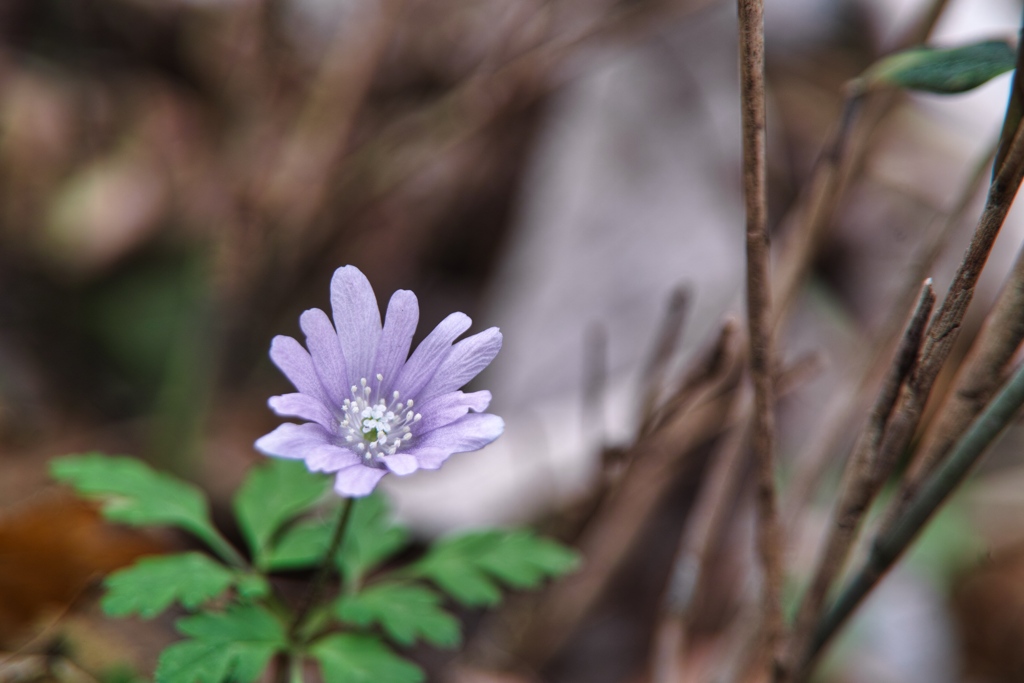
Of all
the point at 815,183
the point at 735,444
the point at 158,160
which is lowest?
the point at 735,444

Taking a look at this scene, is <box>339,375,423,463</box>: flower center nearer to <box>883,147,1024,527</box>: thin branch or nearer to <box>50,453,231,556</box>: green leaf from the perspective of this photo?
<box>50,453,231,556</box>: green leaf

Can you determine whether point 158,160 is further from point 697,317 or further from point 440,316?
point 697,317

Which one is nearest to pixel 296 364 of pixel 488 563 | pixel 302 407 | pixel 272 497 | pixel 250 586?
pixel 302 407

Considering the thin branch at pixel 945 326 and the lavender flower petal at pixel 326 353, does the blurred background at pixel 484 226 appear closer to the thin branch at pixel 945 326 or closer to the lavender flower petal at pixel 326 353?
the thin branch at pixel 945 326

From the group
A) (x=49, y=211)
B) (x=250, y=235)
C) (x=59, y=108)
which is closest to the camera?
(x=250, y=235)

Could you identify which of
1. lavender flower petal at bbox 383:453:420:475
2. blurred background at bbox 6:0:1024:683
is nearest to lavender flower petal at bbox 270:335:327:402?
lavender flower petal at bbox 383:453:420:475

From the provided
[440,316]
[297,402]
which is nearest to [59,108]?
[440,316]

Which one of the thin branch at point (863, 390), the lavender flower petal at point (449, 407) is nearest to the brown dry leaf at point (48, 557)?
the lavender flower petal at point (449, 407)

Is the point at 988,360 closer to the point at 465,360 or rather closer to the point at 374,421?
the point at 465,360
